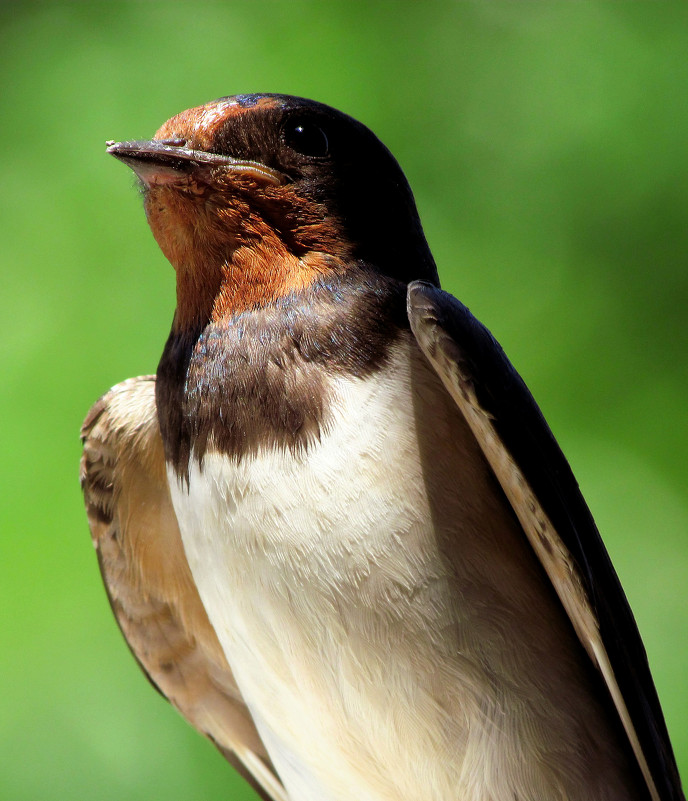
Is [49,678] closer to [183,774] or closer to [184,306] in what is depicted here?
[183,774]

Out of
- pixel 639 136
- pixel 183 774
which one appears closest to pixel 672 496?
pixel 639 136

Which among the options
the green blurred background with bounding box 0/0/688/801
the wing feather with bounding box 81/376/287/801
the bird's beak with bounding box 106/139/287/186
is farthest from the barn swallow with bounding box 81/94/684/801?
the green blurred background with bounding box 0/0/688/801

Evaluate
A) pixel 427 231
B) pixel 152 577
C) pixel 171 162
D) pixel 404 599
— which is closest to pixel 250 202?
pixel 171 162

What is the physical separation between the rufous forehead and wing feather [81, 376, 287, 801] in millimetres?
360

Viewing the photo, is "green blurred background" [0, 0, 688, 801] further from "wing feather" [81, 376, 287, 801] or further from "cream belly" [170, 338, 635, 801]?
"cream belly" [170, 338, 635, 801]

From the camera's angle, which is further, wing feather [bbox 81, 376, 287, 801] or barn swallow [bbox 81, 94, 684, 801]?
wing feather [bbox 81, 376, 287, 801]

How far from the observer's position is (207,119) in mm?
951

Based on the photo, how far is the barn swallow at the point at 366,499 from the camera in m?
0.89

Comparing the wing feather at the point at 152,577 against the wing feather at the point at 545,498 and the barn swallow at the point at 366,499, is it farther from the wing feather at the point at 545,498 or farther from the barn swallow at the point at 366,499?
the wing feather at the point at 545,498

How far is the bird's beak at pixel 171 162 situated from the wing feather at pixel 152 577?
347 millimetres

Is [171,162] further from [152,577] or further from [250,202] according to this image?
[152,577]

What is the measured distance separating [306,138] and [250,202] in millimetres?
109

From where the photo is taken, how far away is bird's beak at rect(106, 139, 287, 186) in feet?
2.92

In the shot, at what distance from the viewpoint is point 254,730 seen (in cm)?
126
